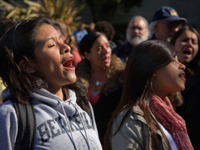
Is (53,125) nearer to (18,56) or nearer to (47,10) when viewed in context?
(18,56)

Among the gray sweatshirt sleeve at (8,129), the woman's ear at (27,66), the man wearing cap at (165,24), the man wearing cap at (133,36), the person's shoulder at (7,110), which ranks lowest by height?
the man wearing cap at (133,36)

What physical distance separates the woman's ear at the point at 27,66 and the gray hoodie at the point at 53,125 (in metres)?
0.14

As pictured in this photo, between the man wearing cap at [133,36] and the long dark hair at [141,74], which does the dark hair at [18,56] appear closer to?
the long dark hair at [141,74]

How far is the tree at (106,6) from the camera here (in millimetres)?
19281

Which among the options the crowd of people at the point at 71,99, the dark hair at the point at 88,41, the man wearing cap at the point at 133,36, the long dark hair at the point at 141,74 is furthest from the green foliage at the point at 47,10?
the long dark hair at the point at 141,74

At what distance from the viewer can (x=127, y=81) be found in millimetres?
2504

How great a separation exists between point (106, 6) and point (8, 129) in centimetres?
1832

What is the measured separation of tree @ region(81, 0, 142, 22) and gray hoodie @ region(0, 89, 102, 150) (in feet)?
57.1

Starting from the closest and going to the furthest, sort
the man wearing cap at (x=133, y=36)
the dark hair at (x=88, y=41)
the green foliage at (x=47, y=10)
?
the dark hair at (x=88, y=41), the man wearing cap at (x=133, y=36), the green foliage at (x=47, y=10)

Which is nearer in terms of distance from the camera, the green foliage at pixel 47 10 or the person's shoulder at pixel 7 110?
the person's shoulder at pixel 7 110

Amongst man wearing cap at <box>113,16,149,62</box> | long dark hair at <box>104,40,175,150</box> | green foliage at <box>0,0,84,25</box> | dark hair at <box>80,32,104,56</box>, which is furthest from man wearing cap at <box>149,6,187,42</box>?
green foliage at <box>0,0,84,25</box>

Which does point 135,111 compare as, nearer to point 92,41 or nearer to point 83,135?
point 83,135

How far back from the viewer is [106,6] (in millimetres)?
19578

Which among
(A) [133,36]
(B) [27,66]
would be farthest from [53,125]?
(A) [133,36]
